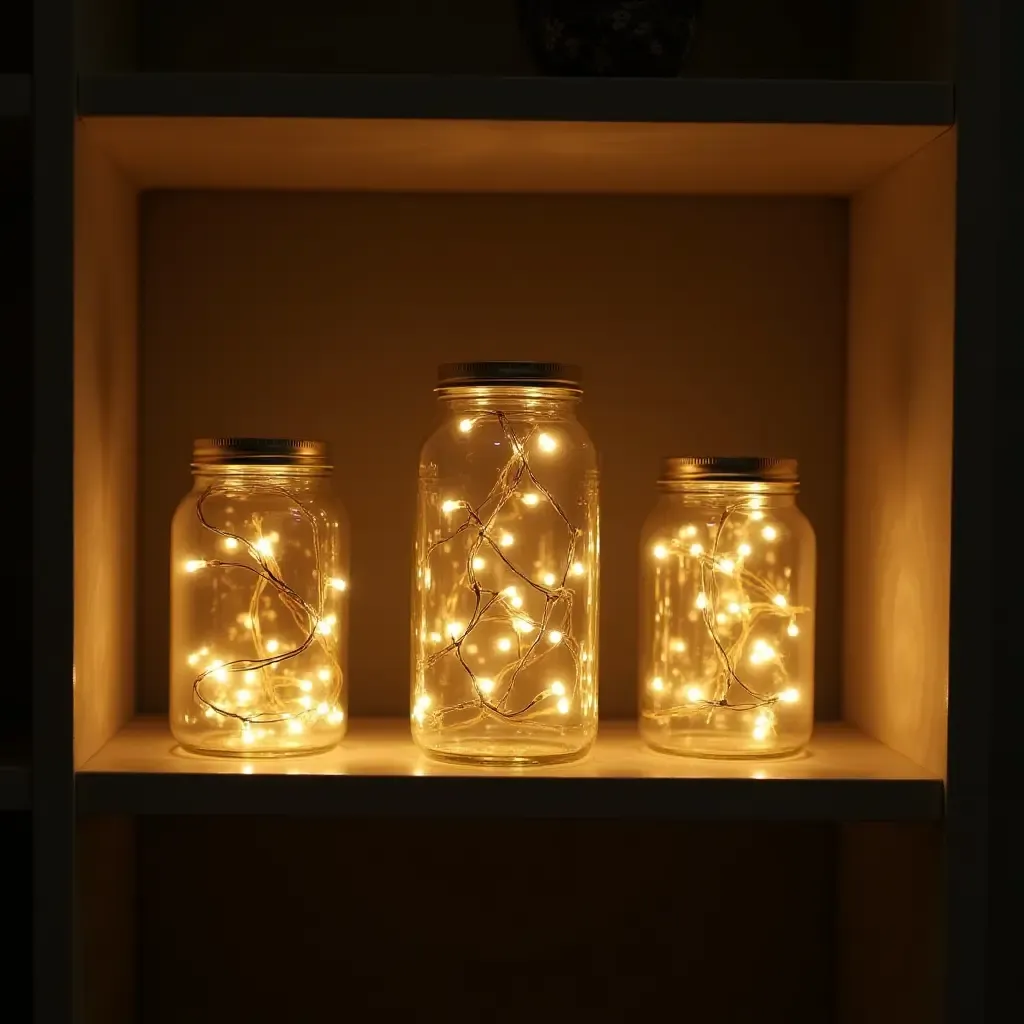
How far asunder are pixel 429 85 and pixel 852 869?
2.64 feet

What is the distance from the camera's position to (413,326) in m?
1.23

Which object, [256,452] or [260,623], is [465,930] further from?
[256,452]

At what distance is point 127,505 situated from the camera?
3.84 feet

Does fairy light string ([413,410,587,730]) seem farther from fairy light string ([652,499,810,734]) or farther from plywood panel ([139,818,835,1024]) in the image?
plywood panel ([139,818,835,1024])

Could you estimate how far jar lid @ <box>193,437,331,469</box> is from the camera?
39.9 inches

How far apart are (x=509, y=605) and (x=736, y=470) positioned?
0.72 feet

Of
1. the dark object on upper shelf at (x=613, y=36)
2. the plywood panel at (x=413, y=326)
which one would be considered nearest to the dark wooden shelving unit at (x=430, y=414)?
the plywood panel at (x=413, y=326)

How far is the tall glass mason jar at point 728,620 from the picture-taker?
3.46ft

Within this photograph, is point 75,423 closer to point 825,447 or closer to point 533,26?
point 533,26

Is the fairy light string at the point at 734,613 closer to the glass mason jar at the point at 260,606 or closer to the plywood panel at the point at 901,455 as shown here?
the plywood panel at the point at 901,455

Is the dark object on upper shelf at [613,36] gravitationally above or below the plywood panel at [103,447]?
above

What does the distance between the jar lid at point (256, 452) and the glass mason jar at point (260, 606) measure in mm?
15

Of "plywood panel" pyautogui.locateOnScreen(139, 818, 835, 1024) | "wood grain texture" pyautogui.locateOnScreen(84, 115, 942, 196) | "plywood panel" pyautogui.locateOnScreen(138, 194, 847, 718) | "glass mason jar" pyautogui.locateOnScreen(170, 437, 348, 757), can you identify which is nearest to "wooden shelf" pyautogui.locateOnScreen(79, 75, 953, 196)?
"wood grain texture" pyautogui.locateOnScreen(84, 115, 942, 196)

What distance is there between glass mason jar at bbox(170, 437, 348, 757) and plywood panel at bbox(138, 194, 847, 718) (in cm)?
14
